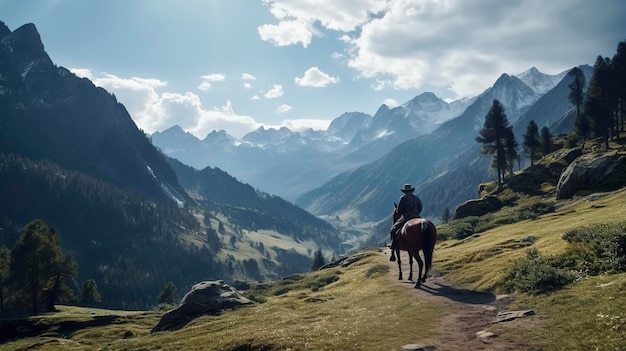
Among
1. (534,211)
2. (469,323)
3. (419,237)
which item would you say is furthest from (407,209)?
(534,211)

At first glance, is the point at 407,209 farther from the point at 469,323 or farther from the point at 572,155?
the point at 572,155

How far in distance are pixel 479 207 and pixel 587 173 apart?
2323 cm

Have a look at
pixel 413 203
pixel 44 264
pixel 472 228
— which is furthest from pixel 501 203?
pixel 44 264

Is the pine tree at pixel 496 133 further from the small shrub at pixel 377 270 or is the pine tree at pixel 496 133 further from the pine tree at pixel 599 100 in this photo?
the small shrub at pixel 377 270

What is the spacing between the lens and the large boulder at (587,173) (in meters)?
66.7

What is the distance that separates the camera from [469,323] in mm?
20859

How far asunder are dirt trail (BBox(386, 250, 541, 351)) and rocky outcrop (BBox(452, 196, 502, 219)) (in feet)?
199

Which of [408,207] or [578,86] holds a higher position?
Answer: [578,86]

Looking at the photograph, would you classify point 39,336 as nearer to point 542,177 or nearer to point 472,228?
point 472,228

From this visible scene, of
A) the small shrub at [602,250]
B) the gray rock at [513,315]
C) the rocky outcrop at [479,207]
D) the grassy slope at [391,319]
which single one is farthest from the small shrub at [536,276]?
the rocky outcrop at [479,207]

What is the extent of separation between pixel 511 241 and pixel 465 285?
15025mm

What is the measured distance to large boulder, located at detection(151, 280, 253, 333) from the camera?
3712cm

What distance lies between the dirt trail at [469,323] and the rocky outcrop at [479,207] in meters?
60.6

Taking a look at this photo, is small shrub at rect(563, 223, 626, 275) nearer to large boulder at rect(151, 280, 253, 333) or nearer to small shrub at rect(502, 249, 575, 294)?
small shrub at rect(502, 249, 575, 294)
